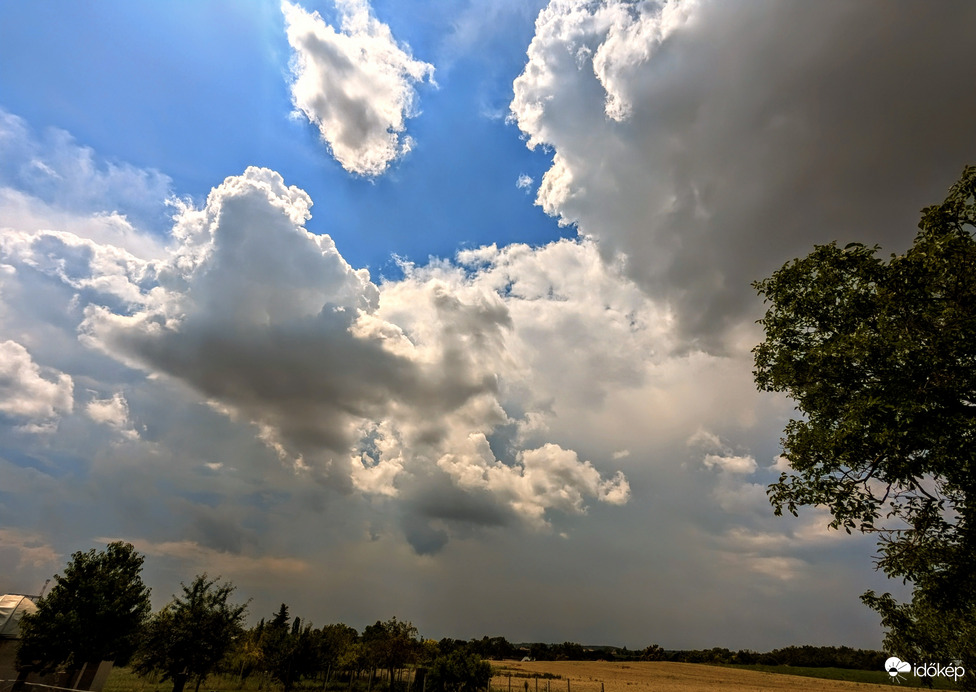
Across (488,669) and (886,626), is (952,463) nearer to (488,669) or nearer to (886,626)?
(886,626)

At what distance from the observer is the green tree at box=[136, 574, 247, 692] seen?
28.4 meters

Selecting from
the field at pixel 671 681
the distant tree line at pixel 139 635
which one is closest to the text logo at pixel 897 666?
the distant tree line at pixel 139 635

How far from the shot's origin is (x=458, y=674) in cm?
3769

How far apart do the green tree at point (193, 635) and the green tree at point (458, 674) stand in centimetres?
1622

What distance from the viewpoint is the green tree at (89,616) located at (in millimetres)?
25078

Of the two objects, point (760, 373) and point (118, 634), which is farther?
point (118, 634)

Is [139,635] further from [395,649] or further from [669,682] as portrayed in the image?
[669,682]

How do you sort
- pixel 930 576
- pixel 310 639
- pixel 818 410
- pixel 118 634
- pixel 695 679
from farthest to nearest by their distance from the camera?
1. pixel 695 679
2. pixel 310 639
3. pixel 118 634
4. pixel 818 410
5. pixel 930 576

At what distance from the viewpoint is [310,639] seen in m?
44.0

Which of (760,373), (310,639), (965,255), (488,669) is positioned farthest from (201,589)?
(965,255)

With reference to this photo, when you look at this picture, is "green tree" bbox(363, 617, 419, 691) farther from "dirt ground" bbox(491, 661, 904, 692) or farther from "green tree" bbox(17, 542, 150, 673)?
"green tree" bbox(17, 542, 150, 673)

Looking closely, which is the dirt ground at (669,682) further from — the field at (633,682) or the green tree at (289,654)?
the green tree at (289,654)

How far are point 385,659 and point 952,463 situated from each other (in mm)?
48518

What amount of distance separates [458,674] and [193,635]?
1955cm
